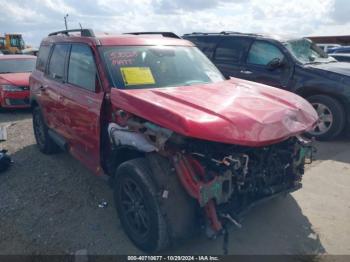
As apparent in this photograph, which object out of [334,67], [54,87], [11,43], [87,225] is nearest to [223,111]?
[87,225]

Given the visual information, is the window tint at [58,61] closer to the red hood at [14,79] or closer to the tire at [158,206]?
the tire at [158,206]

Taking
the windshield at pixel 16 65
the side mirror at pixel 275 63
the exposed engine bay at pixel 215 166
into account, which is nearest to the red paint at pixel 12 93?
the windshield at pixel 16 65

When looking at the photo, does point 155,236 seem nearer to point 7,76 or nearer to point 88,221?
point 88,221

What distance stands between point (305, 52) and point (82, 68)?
4844 mm

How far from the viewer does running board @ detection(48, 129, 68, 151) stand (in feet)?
15.4

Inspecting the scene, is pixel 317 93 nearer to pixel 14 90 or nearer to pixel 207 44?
pixel 207 44

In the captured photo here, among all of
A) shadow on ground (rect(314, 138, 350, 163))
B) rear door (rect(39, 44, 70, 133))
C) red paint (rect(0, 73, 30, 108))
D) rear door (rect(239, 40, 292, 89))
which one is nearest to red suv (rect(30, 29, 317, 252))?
rear door (rect(39, 44, 70, 133))

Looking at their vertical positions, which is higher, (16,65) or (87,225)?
(16,65)

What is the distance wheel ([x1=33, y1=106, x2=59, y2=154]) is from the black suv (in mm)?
3813

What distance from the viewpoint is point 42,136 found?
5727 millimetres

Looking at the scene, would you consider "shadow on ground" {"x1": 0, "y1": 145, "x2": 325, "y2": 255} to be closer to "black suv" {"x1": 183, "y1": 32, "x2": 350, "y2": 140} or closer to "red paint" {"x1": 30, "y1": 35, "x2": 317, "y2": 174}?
"red paint" {"x1": 30, "y1": 35, "x2": 317, "y2": 174}

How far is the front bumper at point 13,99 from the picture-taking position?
29.1 feet

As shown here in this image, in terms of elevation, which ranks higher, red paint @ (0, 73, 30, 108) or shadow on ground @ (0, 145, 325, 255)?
red paint @ (0, 73, 30, 108)

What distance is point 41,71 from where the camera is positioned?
5.53 m
